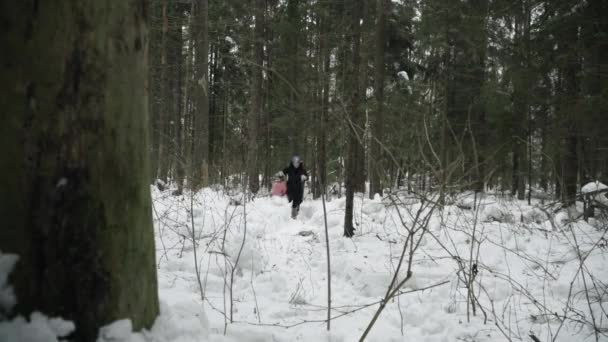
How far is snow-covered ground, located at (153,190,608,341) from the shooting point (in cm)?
247

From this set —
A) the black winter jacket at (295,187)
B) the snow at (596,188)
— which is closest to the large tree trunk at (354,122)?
the black winter jacket at (295,187)

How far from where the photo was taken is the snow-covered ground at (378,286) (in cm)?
247

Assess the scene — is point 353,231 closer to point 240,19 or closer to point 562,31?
point 562,31

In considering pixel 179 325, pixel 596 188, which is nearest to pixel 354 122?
pixel 596 188

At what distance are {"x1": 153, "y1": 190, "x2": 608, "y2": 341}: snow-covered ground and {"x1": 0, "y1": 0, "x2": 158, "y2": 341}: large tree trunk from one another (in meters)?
0.64

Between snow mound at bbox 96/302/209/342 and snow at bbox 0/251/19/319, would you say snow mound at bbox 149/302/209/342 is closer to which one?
snow mound at bbox 96/302/209/342

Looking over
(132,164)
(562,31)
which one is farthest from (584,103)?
(132,164)

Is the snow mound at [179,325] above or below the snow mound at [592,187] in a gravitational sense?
below

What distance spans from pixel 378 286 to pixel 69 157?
3348mm

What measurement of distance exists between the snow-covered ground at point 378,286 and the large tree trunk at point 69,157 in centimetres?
64

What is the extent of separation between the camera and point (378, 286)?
3.76m

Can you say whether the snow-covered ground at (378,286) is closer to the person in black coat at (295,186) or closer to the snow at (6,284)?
the snow at (6,284)

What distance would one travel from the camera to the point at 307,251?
17.2 ft

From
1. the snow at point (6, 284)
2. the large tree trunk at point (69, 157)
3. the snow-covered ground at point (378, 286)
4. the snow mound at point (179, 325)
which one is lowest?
the snow-covered ground at point (378, 286)
